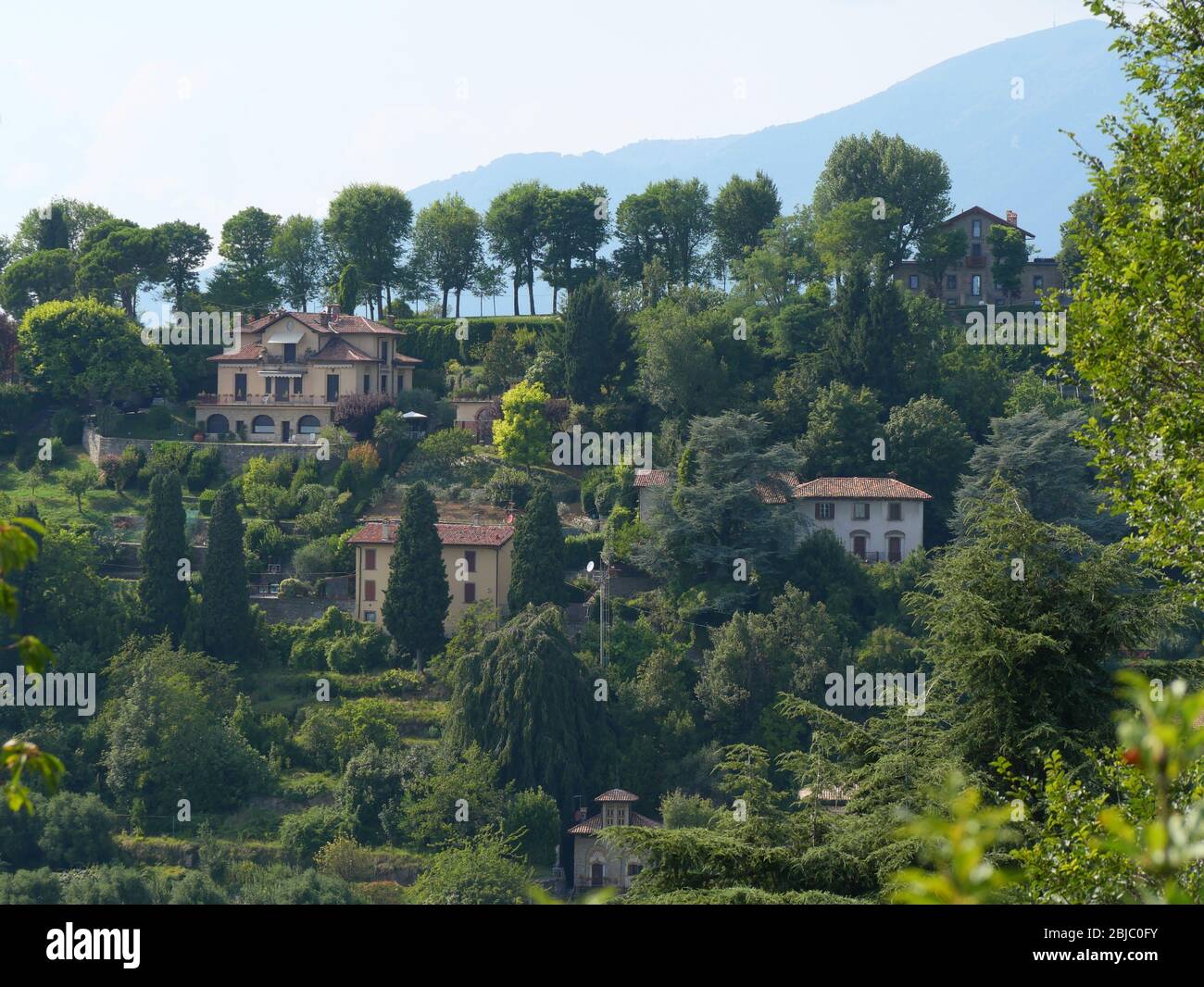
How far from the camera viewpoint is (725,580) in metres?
54.7

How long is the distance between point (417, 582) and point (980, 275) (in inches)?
1356

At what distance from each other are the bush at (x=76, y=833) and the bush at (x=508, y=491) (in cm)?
1820

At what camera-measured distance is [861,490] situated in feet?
185

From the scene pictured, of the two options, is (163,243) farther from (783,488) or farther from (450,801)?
(450,801)

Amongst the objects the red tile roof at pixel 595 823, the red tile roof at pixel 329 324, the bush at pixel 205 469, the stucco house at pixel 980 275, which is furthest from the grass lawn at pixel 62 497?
the stucco house at pixel 980 275

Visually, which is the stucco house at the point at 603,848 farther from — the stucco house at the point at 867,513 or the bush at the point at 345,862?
the stucco house at the point at 867,513

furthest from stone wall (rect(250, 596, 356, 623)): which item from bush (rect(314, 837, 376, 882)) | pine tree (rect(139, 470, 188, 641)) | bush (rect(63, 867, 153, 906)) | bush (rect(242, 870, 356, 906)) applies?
bush (rect(242, 870, 356, 906))

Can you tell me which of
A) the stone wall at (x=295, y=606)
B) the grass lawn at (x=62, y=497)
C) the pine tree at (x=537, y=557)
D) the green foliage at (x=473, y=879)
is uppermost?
the grass lawn at (x=62, y=497)

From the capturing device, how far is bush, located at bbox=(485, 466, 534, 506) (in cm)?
5953

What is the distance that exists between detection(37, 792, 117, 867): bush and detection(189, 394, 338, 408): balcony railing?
71.9 ft

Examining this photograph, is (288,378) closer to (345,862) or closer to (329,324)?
(329,324)

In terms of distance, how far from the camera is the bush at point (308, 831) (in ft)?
148

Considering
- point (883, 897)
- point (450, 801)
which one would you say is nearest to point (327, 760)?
point (450, 801)

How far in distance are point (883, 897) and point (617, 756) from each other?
103ft
